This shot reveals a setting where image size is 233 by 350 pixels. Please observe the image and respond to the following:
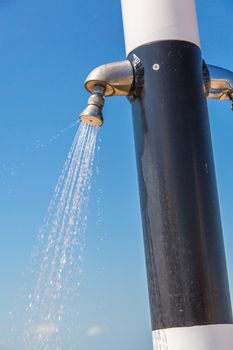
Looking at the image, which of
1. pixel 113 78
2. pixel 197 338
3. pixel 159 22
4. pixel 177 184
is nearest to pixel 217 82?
pixel 159 22

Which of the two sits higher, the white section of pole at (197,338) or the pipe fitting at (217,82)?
the pipe fitting at (217,82)

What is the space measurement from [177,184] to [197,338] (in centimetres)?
52

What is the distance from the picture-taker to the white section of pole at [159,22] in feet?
7.33

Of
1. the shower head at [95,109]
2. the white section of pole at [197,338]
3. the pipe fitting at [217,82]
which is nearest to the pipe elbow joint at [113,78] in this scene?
the shower head at [95,109]

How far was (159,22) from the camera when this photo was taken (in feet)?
Answer: 7.35

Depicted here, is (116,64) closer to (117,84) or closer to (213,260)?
(117,84)

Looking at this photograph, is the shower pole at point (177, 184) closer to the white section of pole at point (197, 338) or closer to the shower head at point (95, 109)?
the white section of pole at point (197, 338)

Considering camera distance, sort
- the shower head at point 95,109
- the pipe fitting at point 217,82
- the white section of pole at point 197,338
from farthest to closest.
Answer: the pipe fitting at point 217,82 → the shower head at point 95,109 → the white section of pole at point 197,338

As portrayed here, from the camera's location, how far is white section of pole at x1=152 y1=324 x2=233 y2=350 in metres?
1.91

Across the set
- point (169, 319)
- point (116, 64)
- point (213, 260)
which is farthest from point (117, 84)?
point (169, 319)

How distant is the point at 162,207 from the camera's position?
6.70 feet

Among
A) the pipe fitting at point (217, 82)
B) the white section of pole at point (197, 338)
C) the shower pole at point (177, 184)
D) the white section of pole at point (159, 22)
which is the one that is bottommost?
the white section of pole at point (197, 338)

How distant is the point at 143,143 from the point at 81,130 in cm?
28

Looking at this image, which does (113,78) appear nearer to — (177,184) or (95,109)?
(95,109)
